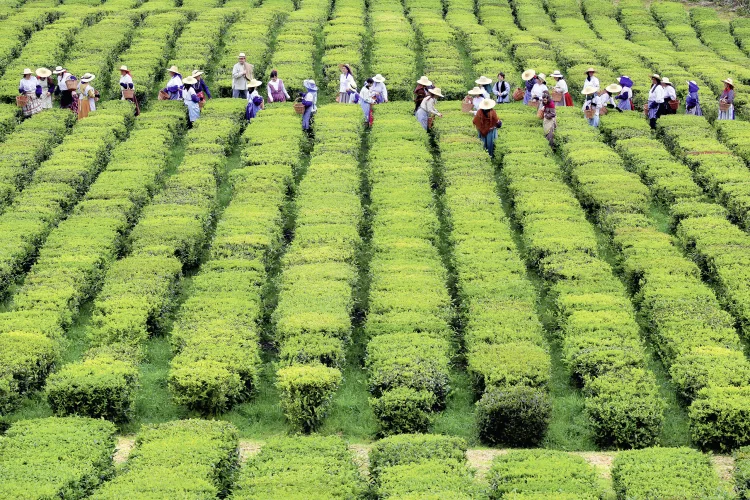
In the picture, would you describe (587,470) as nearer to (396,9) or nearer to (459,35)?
(459,35)

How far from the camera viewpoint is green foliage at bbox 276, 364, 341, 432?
14.8 metres

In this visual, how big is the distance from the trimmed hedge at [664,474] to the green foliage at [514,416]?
5.00 feet

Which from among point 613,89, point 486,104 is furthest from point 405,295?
Answer: point 613,89

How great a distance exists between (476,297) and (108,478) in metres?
7.10

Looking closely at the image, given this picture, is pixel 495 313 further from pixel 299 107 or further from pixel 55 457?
pixel 299 107

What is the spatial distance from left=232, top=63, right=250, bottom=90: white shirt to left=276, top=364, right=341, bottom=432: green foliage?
15620 millimetres

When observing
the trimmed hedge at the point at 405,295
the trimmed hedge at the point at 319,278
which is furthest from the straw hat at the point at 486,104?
the trimmed hedge at the point at 319,278

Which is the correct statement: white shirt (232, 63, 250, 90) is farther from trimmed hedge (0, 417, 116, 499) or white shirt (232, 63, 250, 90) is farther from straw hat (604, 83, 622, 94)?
trimmed hedge (0, 417, 116, 499)

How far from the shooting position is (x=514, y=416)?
1434 cm

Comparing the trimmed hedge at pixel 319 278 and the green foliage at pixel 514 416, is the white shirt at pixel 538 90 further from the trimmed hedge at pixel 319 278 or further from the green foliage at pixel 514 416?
the green foliage at pixel 514 416

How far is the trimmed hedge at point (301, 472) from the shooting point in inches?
482

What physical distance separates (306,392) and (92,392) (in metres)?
3.04

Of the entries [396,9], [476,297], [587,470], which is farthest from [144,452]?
[396,9]

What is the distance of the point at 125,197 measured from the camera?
2194cm
